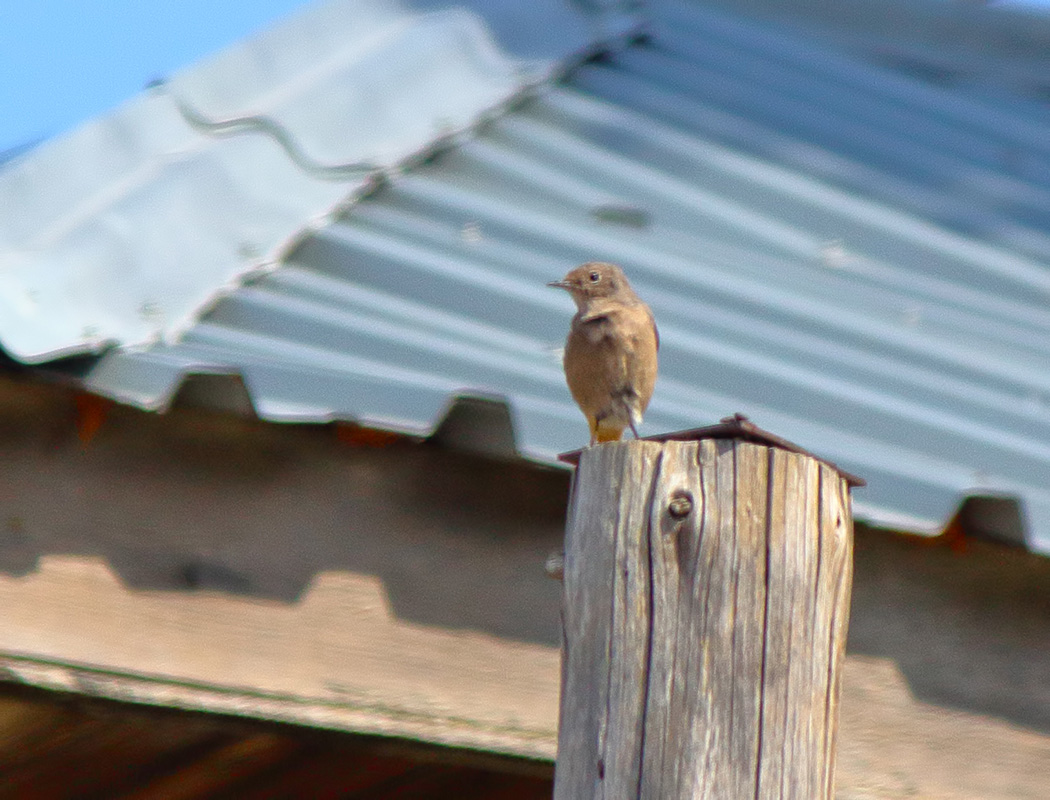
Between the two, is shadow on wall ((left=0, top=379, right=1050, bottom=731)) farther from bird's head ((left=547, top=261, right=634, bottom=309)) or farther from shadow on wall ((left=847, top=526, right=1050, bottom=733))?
bird's head ((left=547, top=261, right=634, bottom=309))

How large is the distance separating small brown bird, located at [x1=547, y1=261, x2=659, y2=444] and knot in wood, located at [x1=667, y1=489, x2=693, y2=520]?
104 cm

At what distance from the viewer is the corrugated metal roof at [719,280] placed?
2.97 meters

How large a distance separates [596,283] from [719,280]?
0.63 meters

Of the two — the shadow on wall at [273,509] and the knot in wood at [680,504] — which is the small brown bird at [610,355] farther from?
the knot in wood at [680,504]

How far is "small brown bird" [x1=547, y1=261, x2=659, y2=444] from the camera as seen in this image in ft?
9.99

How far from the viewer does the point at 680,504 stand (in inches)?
72.6

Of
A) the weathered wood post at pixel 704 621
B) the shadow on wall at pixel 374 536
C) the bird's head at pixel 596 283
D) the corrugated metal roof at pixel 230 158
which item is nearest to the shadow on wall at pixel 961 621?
the shadow on wall at pixel 374 536

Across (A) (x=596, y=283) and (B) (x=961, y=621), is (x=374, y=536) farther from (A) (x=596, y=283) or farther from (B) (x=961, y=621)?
(B) (x=961, y=621)

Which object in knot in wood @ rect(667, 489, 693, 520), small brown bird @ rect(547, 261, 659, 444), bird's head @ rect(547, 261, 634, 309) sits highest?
bird's head @ rect(547, 261, 634, 309)

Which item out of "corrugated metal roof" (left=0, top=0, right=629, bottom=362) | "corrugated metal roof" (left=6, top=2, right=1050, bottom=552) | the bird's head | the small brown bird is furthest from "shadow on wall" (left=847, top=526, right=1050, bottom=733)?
"corrugated metal roof" (left=0, top=0, right=629, bottom=362)

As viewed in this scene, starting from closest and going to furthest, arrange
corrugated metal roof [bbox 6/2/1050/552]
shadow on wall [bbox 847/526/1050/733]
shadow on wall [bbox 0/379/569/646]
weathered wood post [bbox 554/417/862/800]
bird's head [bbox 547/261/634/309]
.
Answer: weathered wood post [bbox 554/417/862/800] < shadow on wall [bbox 0/379/569/646] < corrugated metal roof [bbox 6/2/1050/552] < shadow on wall [bbox 847/526/1050/733] < bird's head [bbox 547/261/634/309]

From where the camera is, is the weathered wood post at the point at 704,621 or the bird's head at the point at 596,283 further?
the bird's head at the point at 596,283

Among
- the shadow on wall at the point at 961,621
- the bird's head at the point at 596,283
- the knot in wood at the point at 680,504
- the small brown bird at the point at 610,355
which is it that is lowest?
the shadow on wall at the point at 961,621

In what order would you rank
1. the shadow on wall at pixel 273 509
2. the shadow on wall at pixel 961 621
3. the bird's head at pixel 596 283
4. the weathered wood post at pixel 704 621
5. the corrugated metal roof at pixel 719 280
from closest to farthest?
1. the weathered wood post at pixel 704 621
2. the shadow on wall at pixel 273 509
3. the corrugated metal roof at pixel 719 280
4. the shadow on wall at pixel 961 621
5. the bird's head at pixel 596 283
